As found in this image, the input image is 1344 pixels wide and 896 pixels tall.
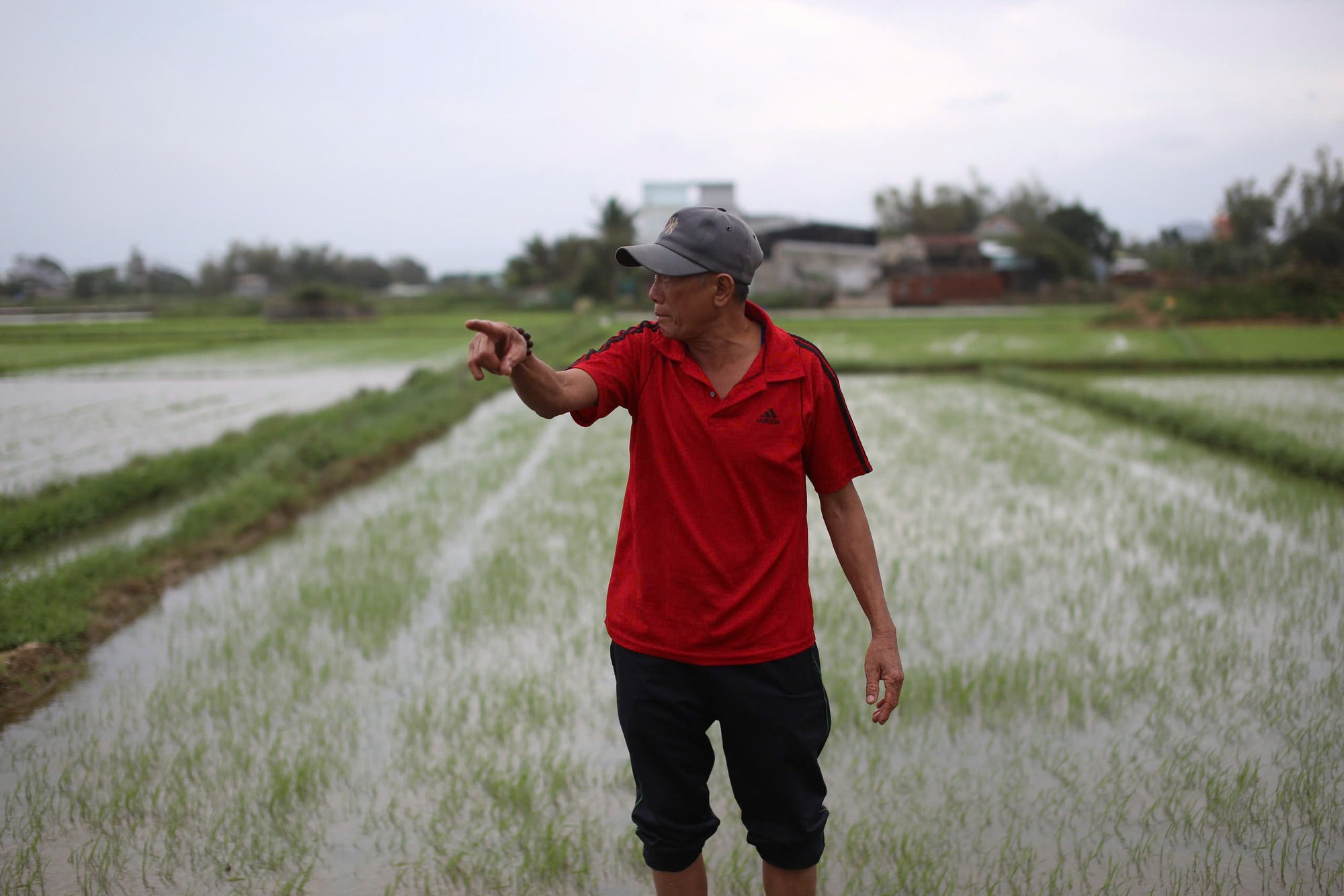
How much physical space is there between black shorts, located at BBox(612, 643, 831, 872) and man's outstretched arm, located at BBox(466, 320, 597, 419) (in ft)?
1.53

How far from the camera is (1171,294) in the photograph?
76.4 feet

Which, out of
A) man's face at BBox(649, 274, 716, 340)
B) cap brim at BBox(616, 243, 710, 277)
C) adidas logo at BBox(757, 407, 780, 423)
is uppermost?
cap brim at BBox(616, 243, 710, 277)

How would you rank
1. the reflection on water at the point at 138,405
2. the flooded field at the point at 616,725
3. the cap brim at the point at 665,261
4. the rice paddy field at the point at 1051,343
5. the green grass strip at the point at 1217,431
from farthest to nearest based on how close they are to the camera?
the rice paddy field at the point at 1051,343 → the reflection on water at the point at 138,405 → the green grass strip at the point at 1217,431 → the flooded field at the point at 616,725 → the cap brim at the point at 665,261

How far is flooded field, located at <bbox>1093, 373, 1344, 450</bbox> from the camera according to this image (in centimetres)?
872

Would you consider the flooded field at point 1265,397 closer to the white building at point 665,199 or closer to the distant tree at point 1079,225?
the white building at point 665,199

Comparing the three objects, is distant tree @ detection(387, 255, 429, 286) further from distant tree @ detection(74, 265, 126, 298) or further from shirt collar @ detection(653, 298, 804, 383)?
shirt collar @ detection(653, 298, 804, 383)

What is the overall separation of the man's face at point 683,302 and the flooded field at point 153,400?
19.9 ft

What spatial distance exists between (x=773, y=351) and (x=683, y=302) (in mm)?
191

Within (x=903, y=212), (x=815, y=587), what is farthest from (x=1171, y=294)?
(x=903, y=212)

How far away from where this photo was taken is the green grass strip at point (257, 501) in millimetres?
4027

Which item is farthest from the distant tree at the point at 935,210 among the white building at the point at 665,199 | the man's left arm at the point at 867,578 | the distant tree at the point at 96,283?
the man's left arm at the point at 867,578

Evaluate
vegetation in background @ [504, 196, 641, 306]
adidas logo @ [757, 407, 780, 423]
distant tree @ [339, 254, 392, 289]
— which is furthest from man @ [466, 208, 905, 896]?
distant tree @ [339, 254, 392, 289]

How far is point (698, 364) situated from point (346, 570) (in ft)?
12.0

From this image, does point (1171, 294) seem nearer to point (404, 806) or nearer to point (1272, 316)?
point (1272, 316)
